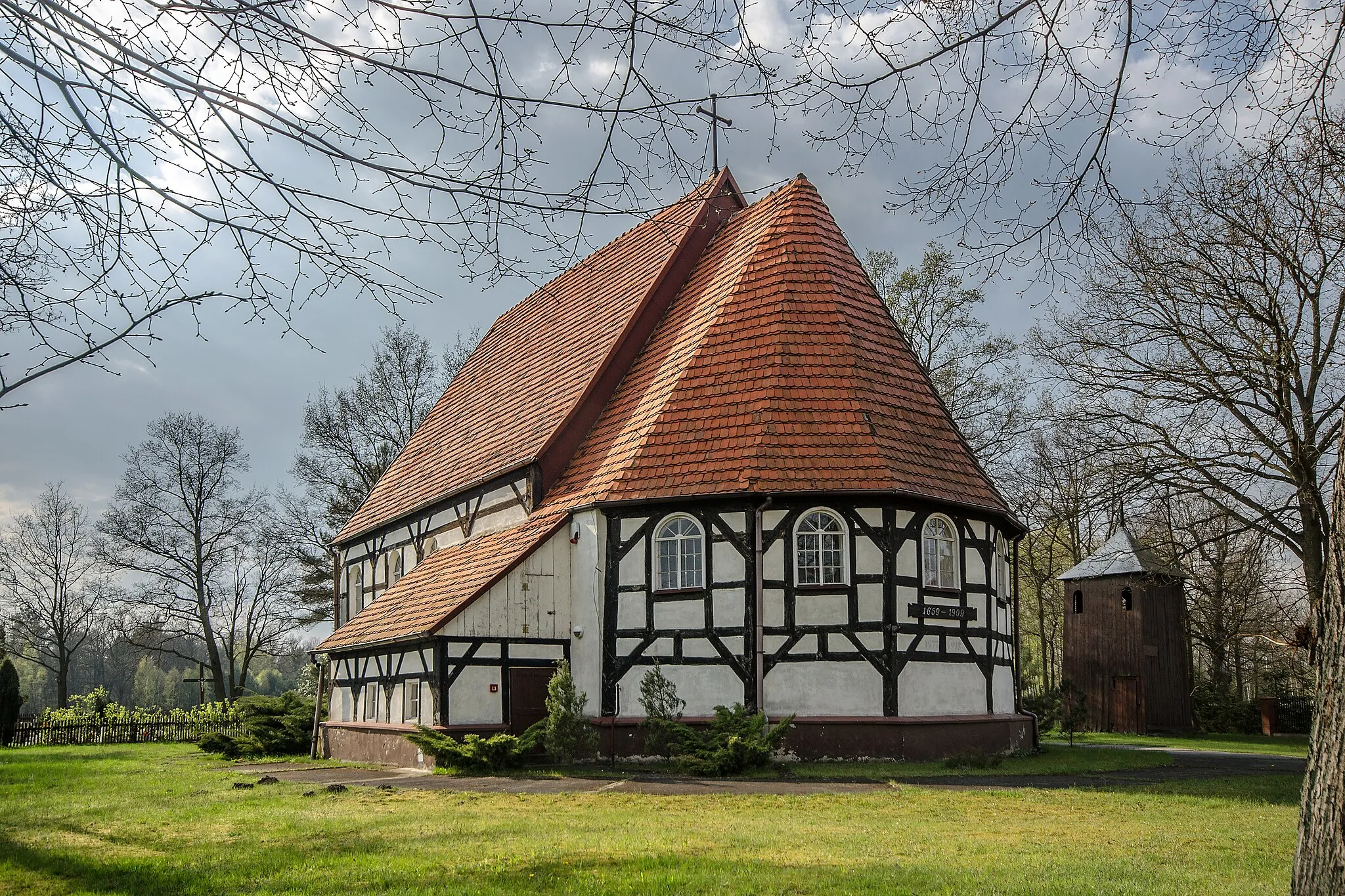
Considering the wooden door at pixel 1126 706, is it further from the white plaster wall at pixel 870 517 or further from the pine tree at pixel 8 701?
the pine tree at pixel 8 701

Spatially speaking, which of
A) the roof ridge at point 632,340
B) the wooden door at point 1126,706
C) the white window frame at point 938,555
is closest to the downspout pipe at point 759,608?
the white window frame at point 938,555

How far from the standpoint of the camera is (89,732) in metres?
32.3

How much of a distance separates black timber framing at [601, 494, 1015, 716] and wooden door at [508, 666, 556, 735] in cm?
107

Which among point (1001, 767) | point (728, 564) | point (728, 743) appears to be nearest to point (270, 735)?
point (728, 564)

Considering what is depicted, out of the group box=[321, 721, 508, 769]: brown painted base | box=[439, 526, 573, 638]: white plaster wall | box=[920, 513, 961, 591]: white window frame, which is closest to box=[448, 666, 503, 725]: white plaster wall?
box=[321, 721, 508, 769]: brown painted base

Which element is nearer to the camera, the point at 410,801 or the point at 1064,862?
the point at 1064,862

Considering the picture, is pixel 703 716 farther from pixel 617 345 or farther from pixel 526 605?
pixel 617 345

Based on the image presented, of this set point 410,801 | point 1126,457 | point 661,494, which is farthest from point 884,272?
point 410,801

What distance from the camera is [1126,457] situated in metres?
21.3

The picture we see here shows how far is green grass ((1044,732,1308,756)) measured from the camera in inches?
1037

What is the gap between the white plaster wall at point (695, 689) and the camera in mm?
17453

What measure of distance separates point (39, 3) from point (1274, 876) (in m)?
9.63

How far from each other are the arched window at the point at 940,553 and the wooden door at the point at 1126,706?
17725 mm

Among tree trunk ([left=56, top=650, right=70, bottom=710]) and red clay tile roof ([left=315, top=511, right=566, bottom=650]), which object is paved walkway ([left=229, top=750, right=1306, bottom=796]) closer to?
red clay tile roof ([left=315, top=511, right=566, bottom=650])
